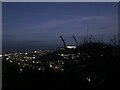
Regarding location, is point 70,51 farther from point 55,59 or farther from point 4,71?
point 4,71

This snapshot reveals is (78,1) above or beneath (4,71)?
above

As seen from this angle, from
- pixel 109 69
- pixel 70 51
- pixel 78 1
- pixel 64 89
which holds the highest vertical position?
pixel 78 1

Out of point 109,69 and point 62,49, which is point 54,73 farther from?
point 109,69

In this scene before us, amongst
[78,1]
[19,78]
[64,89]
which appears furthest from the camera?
[19,78]

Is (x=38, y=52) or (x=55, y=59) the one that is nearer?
(x=55, y=59)

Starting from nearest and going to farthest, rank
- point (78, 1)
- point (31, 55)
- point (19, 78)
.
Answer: point (78, 1) < point (19, 78) < point (31, 55)

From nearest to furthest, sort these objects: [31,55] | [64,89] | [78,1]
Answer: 1. [78,1]
2. [64,89]
3. [31,55]

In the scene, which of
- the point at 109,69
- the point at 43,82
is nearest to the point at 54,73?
the point at 43,82

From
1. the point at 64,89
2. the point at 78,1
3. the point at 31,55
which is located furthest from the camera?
the point at 31,55

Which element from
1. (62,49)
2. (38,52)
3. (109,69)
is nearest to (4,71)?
(38,52)

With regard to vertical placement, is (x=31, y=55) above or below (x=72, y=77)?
above
